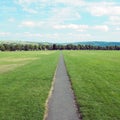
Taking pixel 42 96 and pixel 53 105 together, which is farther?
pixel 42 96

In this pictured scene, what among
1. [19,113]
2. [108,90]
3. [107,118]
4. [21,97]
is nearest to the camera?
[107,118]

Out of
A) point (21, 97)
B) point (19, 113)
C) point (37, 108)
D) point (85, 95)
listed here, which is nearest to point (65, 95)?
point (85, 95)

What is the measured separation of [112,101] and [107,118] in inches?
146

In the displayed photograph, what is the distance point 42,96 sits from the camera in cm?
1822

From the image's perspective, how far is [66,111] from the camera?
13.8m

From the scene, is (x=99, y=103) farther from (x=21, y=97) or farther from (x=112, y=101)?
(x=21, y=97)

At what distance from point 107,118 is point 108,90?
7.86 meters

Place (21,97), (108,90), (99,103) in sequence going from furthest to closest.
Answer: (108,90)
(21,97)
(99,103)

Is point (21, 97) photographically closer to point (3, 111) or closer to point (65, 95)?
point (65, 95)

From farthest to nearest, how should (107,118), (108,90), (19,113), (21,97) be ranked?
1. (108,90)
2. (21,97)
3. (19,113)
4. (107,118)

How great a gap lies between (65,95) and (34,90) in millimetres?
3338

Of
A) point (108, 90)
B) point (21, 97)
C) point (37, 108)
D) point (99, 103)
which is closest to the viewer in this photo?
point (37, 108)

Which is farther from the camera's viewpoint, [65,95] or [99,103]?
[65,95]

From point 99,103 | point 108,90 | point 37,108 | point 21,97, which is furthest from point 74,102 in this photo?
point 108,90
